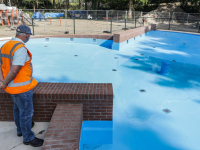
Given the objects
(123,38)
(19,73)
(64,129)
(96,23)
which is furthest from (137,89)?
(96,23)

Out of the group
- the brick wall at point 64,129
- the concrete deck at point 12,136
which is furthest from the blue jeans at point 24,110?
the brick wall at point 64,129

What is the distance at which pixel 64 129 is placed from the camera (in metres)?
2.64

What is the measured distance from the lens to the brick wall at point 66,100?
3154 mm

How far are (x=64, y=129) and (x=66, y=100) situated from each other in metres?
0.68

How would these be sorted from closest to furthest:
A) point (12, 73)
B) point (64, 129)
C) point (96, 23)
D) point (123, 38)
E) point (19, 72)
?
point (12, 73)
point (19, 72)
point (64, 129)
point (123, 38)
point (96, 23)

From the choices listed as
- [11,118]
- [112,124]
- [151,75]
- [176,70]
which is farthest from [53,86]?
[176,70]

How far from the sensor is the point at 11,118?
10.9ft

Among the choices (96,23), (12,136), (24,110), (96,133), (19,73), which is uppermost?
(96,23)

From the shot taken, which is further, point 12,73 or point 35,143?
point 35,143

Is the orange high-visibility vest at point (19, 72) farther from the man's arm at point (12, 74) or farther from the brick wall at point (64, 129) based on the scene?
the brick wall at point (64, 129)

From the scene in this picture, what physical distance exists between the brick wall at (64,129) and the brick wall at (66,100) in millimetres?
154

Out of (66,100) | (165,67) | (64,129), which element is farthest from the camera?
(165,67)

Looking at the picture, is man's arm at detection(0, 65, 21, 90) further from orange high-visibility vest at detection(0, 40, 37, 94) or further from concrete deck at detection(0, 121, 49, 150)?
concrete deck at detection(0, 121, 49, 150)

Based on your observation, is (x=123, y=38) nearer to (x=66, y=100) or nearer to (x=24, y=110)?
(x=66, y=100)
